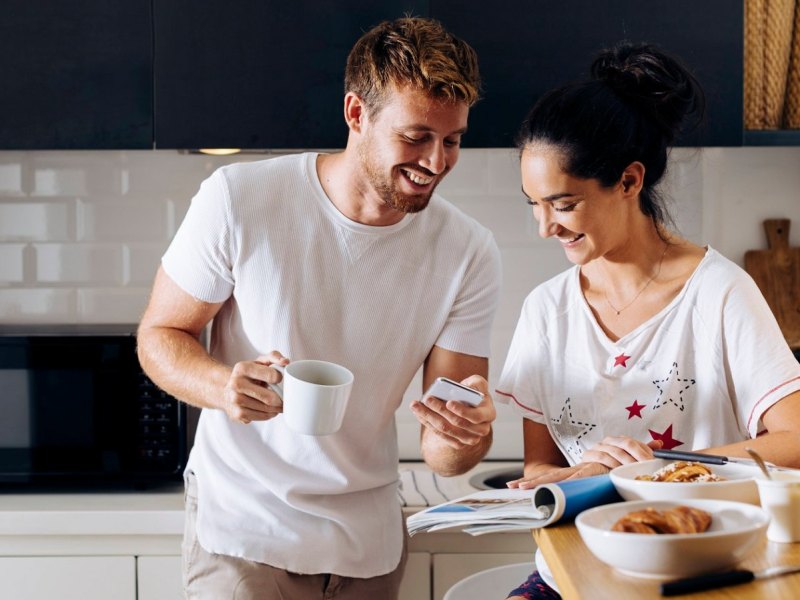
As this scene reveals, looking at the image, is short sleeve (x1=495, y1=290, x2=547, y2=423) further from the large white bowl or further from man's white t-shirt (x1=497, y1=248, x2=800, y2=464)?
the large white bowl

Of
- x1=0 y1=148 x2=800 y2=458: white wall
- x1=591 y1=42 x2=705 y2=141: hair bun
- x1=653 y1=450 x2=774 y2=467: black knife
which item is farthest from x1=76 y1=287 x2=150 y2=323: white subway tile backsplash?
x1=653 y1=450 x2=774 y2=467: black knife

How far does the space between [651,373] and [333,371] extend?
0.55 m

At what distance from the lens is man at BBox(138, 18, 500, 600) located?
169cm

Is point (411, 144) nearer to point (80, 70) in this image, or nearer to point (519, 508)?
point (519, 508)

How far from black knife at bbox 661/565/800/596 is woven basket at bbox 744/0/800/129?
163 centimetres

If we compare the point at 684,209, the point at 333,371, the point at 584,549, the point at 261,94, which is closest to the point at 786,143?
the point at 684,209

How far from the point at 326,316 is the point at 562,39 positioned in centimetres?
92

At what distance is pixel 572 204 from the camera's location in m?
1.65

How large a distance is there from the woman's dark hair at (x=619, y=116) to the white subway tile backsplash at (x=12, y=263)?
4.89 feet

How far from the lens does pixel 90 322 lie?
2.62m

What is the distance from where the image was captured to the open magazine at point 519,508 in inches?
43.8

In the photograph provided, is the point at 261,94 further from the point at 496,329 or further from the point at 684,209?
the point at 684,209

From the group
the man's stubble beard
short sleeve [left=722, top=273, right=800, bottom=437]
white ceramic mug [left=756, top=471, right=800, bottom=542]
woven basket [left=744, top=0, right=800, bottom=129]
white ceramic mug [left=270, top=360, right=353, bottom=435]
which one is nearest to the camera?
white ceramic mug [left=756, top=471, right=800, bottom=542]

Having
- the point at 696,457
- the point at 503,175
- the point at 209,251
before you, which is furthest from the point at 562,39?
the point at 696,457
